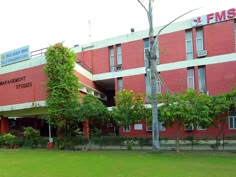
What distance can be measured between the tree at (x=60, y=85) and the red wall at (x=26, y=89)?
1.89 metres

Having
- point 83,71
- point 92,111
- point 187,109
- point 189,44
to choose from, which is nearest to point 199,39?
point 189,44

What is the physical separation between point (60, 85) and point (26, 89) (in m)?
6.16

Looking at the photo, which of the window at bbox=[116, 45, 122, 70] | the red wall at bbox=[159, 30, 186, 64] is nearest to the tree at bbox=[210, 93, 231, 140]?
the red wall at bbox=[159, 30, 186, 64]

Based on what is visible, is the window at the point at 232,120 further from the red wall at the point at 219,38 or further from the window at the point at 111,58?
the window at the point at 111,58

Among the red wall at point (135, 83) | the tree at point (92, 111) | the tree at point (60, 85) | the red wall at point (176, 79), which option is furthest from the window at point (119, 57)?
the tree at point (92, 111)

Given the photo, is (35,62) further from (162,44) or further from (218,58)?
(218,58)

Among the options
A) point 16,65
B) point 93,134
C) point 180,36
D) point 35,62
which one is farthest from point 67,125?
point 180,36

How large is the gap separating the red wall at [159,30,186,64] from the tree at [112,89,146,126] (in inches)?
247

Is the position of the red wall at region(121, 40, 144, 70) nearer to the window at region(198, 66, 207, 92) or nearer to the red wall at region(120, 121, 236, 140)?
the window at region(198, 66, 207, 92)

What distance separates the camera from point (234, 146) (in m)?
26.4

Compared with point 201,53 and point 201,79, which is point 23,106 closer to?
point 201,79

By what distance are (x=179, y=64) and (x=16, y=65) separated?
1587 cm

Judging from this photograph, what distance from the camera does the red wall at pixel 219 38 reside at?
98.0 feet

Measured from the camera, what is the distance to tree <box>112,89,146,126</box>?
2772 centimetres
